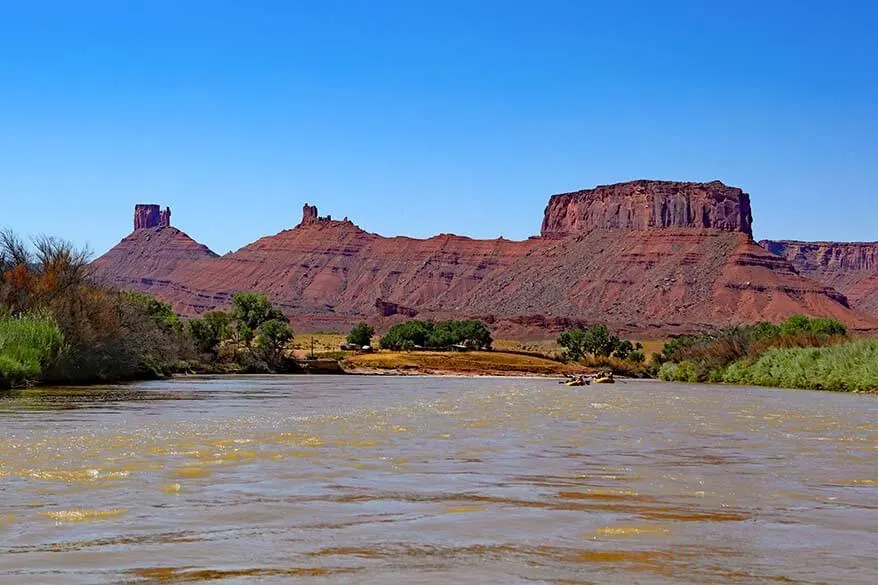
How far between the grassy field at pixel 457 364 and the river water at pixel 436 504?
2827 inches

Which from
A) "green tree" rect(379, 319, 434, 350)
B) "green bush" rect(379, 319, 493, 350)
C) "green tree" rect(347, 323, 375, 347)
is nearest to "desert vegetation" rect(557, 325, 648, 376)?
"green bush" rect(379, 319, 493, 350)

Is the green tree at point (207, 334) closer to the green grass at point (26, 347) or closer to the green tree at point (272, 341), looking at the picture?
the green tree at point (272, 341)

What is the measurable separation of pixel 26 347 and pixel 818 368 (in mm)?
34022

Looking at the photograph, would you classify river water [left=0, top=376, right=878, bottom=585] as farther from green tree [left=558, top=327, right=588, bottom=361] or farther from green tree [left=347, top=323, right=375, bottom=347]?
green tree [left=347, top=323, right=375, bottom=347]

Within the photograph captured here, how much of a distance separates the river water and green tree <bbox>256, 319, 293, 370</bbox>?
210 ft

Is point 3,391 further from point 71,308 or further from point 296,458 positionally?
point 296,458

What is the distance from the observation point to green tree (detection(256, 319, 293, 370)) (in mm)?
86875

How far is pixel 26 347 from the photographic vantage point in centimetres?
4128

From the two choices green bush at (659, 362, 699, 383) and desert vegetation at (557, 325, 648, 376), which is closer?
green bush at (659, 362, 699, 383)

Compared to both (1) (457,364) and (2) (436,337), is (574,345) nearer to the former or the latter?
(2) (436,337)

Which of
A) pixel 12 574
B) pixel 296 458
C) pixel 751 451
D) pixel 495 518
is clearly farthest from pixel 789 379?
pixel 12 574

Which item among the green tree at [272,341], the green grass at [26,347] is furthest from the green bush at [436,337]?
the green grass at [26,347]

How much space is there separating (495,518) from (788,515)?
9.32 ft

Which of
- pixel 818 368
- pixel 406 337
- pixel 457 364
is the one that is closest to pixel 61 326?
pixel 818 368
